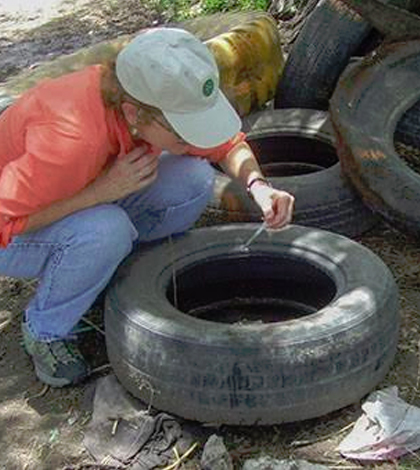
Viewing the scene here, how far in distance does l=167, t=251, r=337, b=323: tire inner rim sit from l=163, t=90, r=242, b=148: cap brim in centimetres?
A: 70

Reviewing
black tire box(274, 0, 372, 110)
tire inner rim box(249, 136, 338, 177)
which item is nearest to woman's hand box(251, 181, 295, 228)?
tire inner rim box(249, 136, 338, 177)

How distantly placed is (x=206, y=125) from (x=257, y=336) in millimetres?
685

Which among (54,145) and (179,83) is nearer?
(179,83)

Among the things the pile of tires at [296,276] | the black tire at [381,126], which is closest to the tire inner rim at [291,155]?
the pile of tires at [296,276]

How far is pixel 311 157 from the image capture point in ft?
16.9

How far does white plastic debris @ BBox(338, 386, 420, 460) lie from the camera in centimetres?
321

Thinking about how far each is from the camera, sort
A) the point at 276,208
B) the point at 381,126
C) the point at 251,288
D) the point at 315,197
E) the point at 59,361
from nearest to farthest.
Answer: the point at 276,208
the point at 59,361
the point at 251,288
the point at 315,197
the point at 381,126

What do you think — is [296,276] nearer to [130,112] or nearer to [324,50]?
[130,112]

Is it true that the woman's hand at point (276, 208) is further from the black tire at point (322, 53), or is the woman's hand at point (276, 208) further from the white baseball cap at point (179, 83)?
the black tire at point (322, 53)

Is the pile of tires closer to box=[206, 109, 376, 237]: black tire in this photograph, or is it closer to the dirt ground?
box=[206, 109, 376, 237]: black tire

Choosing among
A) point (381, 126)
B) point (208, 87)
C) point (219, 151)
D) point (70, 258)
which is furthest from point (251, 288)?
point (381, 126)

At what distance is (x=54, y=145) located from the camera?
3.27 meters

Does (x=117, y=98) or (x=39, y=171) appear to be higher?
(x=117, y=98)

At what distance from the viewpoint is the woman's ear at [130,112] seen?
327 cm
